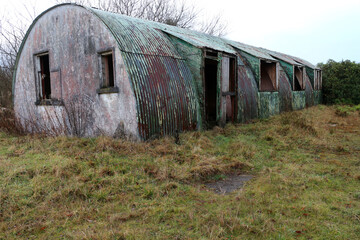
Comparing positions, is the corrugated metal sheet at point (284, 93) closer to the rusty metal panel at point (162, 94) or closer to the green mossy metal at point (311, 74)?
the green mossy metal at point (311, 74)

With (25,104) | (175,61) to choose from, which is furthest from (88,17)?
(25,104)

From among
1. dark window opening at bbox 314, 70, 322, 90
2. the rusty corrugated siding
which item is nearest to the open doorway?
the rusty corrugated siding

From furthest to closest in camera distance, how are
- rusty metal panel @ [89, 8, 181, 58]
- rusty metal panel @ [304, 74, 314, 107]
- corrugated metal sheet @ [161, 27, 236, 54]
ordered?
1. rusty metal panel @ [304, 74, 314, 107]
2. corrugated metal sheet @ [161, 27, 236, 54]
3. rusty metal panel @ [89, 8, 181, 58]

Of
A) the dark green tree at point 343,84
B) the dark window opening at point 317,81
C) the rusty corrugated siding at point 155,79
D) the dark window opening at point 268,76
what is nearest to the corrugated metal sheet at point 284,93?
the dark window opening at point 268,76

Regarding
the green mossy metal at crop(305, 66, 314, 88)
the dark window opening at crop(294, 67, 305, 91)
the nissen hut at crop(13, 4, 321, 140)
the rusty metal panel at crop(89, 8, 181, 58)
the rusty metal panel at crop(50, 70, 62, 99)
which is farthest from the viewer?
the green mossy metal at crop(305, 66, 314, 88)

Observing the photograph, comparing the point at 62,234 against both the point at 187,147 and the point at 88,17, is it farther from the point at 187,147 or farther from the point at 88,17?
the point at 88,17

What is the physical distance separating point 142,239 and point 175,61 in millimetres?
6180

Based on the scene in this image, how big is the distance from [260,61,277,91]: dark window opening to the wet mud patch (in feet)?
29.8

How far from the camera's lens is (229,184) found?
497 centimetres

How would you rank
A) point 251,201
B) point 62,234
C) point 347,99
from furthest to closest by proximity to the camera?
point 347,99
point 251,201
point 62,234

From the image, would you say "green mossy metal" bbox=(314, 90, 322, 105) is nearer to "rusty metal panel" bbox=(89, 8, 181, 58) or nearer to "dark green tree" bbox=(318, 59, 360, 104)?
"dark green tree" bbox=(318, 59, 360, 104)

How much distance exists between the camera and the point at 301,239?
121 inches

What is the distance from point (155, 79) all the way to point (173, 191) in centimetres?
384

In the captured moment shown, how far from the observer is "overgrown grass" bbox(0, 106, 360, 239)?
10.9 ft
